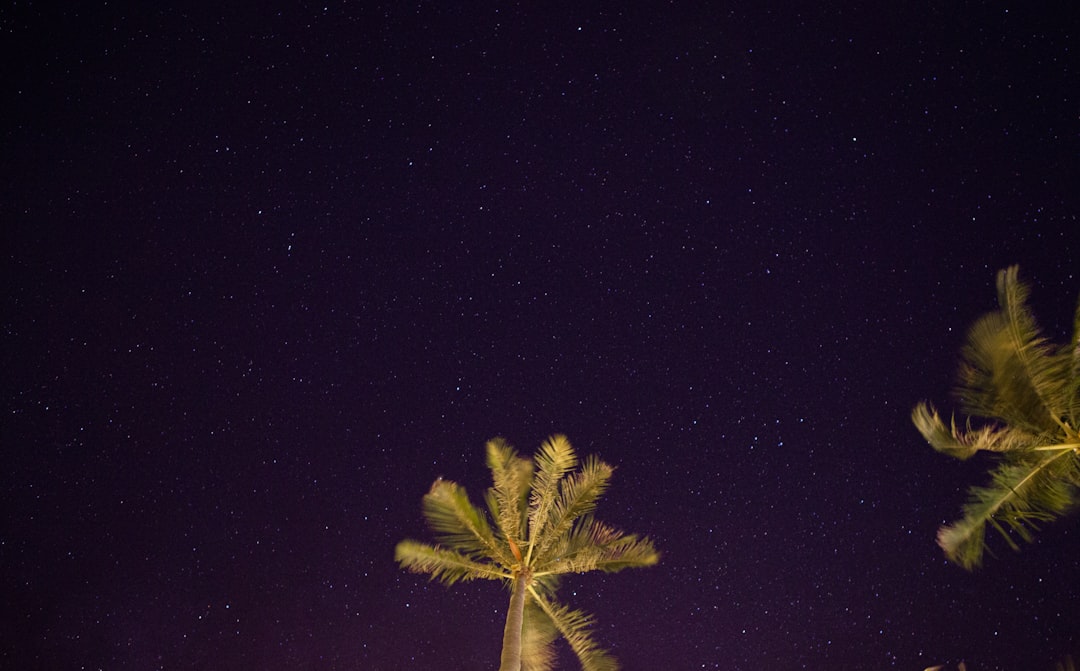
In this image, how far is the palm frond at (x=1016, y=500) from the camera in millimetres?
13883

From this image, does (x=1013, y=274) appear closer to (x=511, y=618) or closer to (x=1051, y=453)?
(x=1051, y=453)

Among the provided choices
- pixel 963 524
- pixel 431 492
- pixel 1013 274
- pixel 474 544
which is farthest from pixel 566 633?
pixel 1013 274

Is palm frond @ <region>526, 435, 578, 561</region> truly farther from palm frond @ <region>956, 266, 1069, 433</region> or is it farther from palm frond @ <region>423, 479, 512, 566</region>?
palm frond @ <region>956, 266, 1069, 433</region>

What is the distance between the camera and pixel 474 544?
1747cm

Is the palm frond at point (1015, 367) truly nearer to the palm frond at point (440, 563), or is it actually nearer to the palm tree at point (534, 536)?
the palm tree at point (534, 536)

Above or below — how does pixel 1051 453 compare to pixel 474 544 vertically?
below

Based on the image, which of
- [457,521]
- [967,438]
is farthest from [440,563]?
[967,438]

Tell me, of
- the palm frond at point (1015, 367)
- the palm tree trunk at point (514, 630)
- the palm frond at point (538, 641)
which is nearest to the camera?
the palm frond at point (1015, 367)

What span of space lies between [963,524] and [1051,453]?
186 cm

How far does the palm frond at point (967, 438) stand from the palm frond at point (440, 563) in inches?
348

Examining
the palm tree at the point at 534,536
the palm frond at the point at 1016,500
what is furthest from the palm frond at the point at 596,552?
the palm frond at the point at 1016,500

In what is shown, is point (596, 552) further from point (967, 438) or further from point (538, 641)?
point (967, 438)

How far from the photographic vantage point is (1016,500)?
46.7 ft

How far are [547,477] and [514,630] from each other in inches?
123
